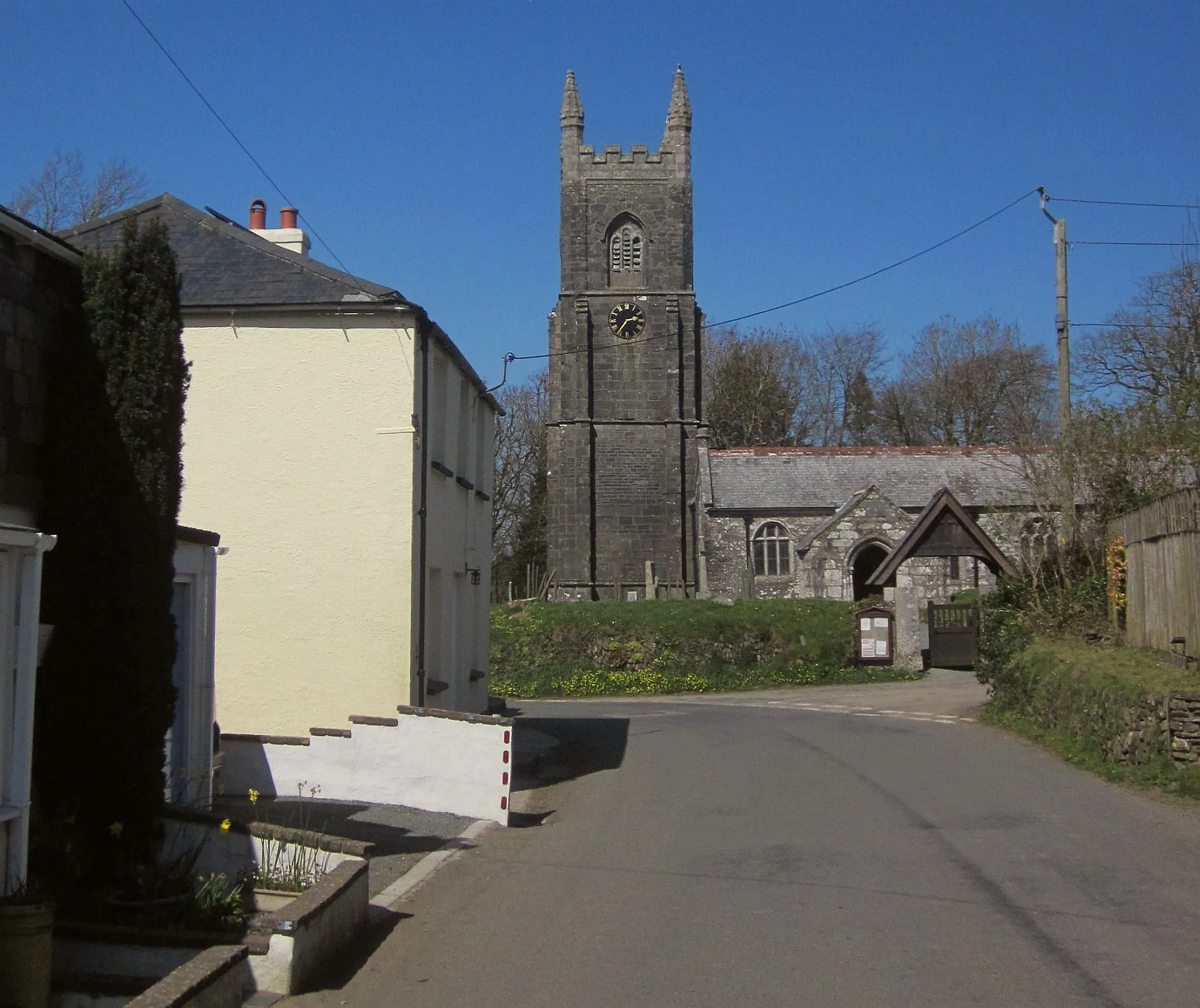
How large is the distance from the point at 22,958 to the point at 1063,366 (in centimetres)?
1926

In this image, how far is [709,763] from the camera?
610 inches

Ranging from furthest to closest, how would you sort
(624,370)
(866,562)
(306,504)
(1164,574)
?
(624,370)
(866,562)
(1164,574)
(306,504)

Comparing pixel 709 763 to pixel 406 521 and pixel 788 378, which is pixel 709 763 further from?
pixel 788 378

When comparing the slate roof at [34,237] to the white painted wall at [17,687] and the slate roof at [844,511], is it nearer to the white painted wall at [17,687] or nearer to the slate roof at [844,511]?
the white painted wall at [17,687]

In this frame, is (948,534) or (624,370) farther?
(624,370)

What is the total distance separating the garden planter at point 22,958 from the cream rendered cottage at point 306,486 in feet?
25.5

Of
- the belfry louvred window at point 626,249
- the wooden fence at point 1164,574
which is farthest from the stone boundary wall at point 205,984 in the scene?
the belfry louvred window at point 626,249

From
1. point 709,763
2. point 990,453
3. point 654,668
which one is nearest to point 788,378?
point 990,453

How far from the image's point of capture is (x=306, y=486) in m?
13.4

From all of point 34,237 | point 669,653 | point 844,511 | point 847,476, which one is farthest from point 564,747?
point 847,476

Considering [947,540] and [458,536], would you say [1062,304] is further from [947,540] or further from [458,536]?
[458,536]

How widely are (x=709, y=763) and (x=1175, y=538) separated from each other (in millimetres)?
5883

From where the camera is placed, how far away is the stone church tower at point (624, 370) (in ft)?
163

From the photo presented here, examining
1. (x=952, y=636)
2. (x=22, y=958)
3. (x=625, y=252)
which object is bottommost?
(x=22, y=958)
